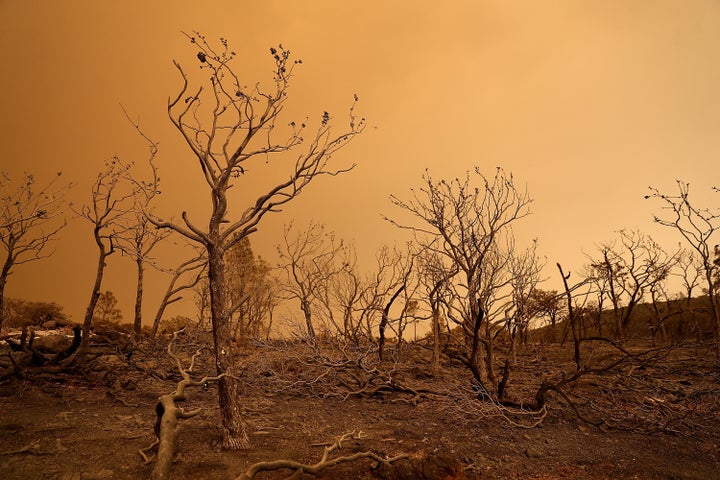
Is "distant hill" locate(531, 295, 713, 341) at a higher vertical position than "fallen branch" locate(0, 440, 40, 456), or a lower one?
higher

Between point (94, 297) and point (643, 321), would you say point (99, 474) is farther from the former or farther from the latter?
point (643, 321)

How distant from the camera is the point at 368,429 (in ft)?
31.9

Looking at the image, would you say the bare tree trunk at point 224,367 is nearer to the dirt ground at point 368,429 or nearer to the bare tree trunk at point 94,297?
the dirt ground at point 368,429

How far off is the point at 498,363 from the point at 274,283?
15.2 meters

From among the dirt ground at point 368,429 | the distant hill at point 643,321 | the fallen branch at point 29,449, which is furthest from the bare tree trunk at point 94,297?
the distant hill at point 643,321

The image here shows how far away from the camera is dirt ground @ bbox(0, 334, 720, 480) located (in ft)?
24.6

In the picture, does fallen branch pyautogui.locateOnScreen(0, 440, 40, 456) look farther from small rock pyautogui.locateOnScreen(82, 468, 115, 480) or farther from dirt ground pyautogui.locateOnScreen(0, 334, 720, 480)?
small rock pyautogui.locateOnScreen(82, 468, 115, 480)

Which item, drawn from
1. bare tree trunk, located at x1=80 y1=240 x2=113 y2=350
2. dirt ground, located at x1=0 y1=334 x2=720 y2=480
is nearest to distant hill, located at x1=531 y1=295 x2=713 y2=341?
dirt ground, located at x1=0 y1=334 x2=720 y2=480

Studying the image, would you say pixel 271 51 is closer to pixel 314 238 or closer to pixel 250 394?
pixel 250 394

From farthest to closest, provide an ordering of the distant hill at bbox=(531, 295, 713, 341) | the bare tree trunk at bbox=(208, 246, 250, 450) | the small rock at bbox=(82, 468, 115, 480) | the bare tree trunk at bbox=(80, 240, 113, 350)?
the distant hill at bbox=(531, 295, 713, 341), the bare tree trunk at bbox=(80, 240, 113, 350), the bare tree trunk at bbox=(208, 246, 250, 450), the small rock at bbox=(82, 468, 115, 480)

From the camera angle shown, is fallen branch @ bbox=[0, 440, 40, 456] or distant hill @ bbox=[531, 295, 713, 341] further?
distant hill @ bbox=[531, 295, 713, 341]

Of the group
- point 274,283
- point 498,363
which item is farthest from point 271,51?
point 274,283

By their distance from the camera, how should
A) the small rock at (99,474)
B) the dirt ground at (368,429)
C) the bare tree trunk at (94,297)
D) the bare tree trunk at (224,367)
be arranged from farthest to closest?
the bare tree trunk at (94,297) < the bare tree trunk at (224,367) < the dirt ground at (368,429) < the small rock at (99,474)

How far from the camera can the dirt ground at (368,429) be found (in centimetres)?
749
